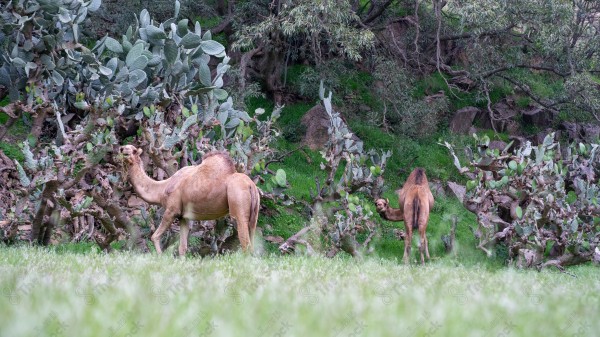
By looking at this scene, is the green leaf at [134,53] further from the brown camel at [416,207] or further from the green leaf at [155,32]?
the brown camel at [416,207]

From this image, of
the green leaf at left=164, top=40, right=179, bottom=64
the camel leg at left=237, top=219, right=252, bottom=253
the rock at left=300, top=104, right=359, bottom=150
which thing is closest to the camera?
the camel leg at left=237, top=219, right=252, bottom=253

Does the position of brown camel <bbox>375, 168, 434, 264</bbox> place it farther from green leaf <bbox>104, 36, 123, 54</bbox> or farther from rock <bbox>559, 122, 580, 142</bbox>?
rock <bbox>559, 122, 580, 142</bbox>

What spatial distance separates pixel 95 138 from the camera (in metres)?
9.88

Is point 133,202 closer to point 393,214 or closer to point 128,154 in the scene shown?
point 128,154

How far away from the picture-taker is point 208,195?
30.0 feet

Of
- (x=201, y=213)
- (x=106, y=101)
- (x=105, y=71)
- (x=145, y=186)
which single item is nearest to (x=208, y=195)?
(x=201, y=213)

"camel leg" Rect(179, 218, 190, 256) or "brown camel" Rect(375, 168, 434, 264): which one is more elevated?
"camel leg" Rect(179, 218, 190, 256)

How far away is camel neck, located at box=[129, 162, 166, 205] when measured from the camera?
9609 millimetres

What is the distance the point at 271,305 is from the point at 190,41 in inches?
363

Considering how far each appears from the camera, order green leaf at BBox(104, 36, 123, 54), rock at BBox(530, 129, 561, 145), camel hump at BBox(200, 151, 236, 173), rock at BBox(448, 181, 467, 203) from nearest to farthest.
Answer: camel hump at BBox(200, 151, 236, 173)
green leaf at BBox(104, 36, 123, 54)
rock at BBox(448, 181, 467, 203)
rock at BBox(530, 129, 561, 145)

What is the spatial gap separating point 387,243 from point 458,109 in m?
9.82

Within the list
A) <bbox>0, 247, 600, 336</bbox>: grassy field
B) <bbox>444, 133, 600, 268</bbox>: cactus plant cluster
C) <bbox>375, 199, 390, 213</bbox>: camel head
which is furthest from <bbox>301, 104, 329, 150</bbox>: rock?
<bbox>0, 247, 600, 336</bbox>: grassy field

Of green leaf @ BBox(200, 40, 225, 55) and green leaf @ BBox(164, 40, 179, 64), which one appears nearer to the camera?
green leaf @ BBox(164, 40, 179, 64)

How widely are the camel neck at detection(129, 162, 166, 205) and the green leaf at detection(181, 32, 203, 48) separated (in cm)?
348
